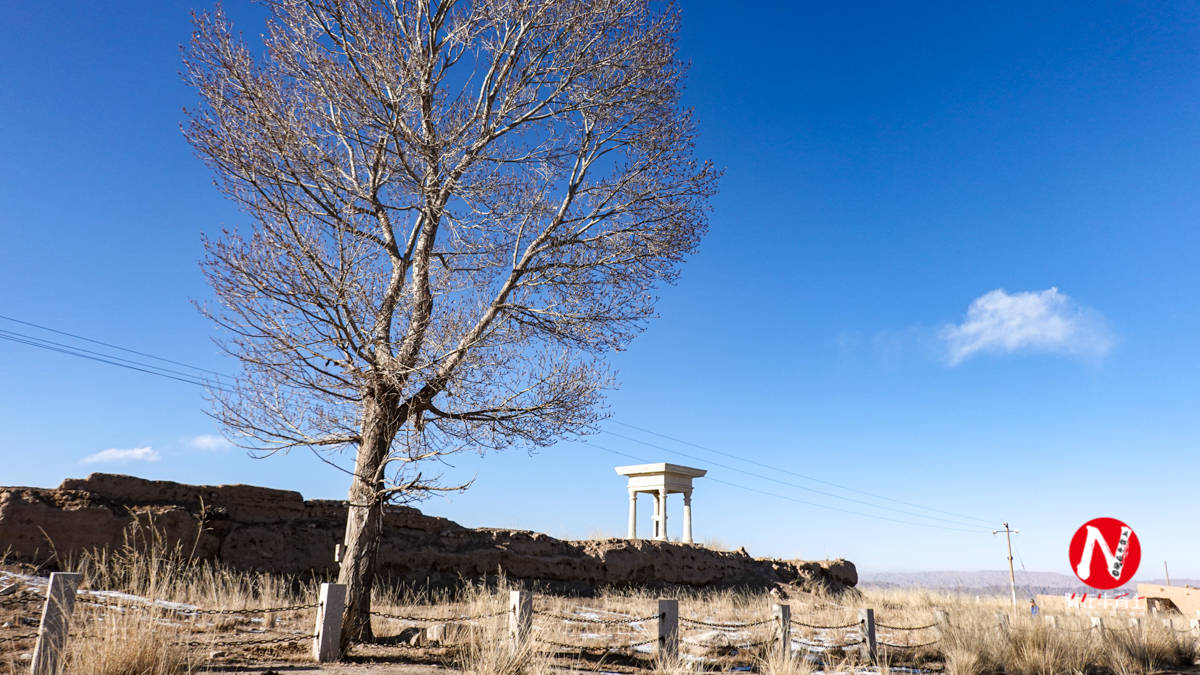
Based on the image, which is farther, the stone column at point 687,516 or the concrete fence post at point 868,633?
the stone column at point 687,516

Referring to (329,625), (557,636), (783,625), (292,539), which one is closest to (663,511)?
(292,539)

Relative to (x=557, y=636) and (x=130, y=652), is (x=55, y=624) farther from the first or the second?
(x=557, y=636)

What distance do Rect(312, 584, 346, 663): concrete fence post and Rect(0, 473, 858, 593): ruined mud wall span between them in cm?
355

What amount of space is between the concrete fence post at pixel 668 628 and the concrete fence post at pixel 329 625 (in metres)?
3.45

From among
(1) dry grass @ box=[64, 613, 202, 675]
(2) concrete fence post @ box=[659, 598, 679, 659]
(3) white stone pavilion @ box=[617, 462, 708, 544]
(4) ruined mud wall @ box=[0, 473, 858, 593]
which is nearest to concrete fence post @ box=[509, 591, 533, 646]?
(2) concrete fence post @ box=[659, 598, 679, 659]

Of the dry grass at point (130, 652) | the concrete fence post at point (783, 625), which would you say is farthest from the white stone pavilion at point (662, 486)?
the dry grass at point (130, 652)

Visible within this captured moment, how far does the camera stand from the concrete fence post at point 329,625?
7270 mm

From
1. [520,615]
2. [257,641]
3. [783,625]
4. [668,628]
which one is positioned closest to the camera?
[520,615]

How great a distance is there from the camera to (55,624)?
19.4ft

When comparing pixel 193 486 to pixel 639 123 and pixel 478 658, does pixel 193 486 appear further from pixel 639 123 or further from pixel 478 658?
pixel 639 123

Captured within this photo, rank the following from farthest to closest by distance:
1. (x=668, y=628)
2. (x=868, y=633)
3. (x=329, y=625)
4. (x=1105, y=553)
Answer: (x=868, y=633), (x=1105, y=553), (x=668, y=628), (x=329, y=625)

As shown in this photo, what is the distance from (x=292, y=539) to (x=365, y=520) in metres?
5.85

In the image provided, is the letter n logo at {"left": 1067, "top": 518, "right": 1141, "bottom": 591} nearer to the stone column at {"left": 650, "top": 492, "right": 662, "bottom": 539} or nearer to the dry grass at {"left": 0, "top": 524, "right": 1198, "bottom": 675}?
the dry grass at {"left": 0, "top": 524, "right": 1198, "bottom": 675}

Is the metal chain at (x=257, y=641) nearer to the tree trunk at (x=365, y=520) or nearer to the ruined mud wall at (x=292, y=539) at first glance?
the tree trunk at (x=365, y=520)
